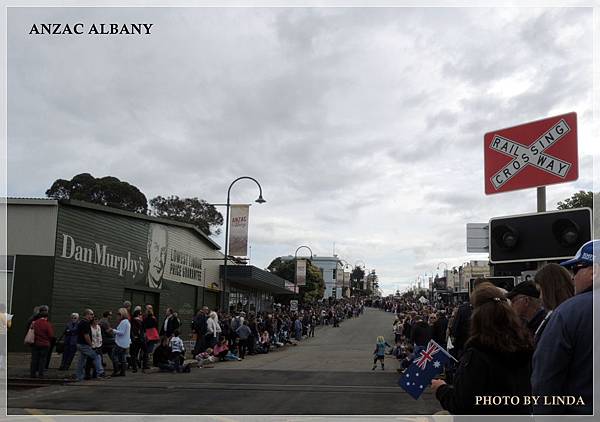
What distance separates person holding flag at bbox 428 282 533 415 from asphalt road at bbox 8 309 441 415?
271 inches

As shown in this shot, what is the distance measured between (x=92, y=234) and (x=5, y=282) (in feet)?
12.7

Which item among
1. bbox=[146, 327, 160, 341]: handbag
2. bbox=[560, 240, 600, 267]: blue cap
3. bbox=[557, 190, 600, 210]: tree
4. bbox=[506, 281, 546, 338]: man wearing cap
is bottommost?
bbox=[146, 327, 160, 341]: handbag

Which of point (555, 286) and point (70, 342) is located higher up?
point (555, 286)

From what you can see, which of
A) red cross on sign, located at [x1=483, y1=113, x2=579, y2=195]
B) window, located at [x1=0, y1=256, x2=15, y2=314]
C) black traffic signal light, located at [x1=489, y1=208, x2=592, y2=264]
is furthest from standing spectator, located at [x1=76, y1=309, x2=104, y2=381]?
black traffic signal light, located at [x1=489, y1=208, x2=592, y2=264]

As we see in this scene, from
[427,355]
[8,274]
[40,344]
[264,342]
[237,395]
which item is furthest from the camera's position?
[264,342]

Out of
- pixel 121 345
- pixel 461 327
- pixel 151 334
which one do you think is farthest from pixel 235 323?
pixel 461 327

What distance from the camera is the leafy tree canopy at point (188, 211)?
6581 centimetres

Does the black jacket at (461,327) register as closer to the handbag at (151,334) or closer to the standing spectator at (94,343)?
the standing spectator at (94,343)

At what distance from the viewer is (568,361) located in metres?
3.29

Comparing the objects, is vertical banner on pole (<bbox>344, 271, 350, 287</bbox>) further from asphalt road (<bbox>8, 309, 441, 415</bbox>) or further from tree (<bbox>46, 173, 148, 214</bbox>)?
asphalt road (<bbox>8, 309, 441, 415</bbox>)

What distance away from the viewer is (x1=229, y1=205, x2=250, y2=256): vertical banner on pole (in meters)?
28.2

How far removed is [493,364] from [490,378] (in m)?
0.09

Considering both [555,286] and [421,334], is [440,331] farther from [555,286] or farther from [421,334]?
[555,286]

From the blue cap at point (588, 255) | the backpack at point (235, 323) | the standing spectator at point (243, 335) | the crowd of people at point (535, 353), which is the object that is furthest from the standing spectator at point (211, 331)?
the blue cap at point (588, 255)
